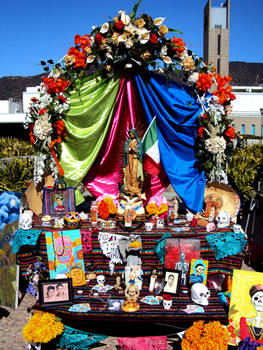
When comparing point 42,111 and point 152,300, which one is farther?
point 42,111

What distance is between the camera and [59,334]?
15.4ft

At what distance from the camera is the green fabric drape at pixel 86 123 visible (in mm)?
7176

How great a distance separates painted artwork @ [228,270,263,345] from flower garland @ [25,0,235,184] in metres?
2.79

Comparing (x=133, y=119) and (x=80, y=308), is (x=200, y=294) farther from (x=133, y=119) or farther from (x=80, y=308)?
(x=133, y=119)

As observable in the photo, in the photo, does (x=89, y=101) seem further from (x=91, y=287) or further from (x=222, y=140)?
(x=91, y=287)

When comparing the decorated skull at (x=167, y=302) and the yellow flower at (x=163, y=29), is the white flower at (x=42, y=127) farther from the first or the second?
the decorated skull at (x=167, y=302)

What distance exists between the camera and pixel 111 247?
19.9 ft

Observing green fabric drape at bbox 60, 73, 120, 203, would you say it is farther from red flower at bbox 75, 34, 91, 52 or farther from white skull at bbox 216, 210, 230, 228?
white skull at bbox 216, 210, 230, 228

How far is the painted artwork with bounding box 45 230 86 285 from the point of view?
581cm

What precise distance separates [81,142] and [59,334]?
13.3ft

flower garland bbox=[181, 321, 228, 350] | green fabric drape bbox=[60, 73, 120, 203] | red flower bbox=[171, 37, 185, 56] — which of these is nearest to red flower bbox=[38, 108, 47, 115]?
green fabric drape bbox=[60, 73, 120, 203]

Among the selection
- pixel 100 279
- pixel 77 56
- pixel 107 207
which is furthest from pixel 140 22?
pixel 100 279

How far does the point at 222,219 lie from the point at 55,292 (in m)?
3.38

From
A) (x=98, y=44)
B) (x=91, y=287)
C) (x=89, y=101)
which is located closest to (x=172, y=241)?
(x=91, y=287)
